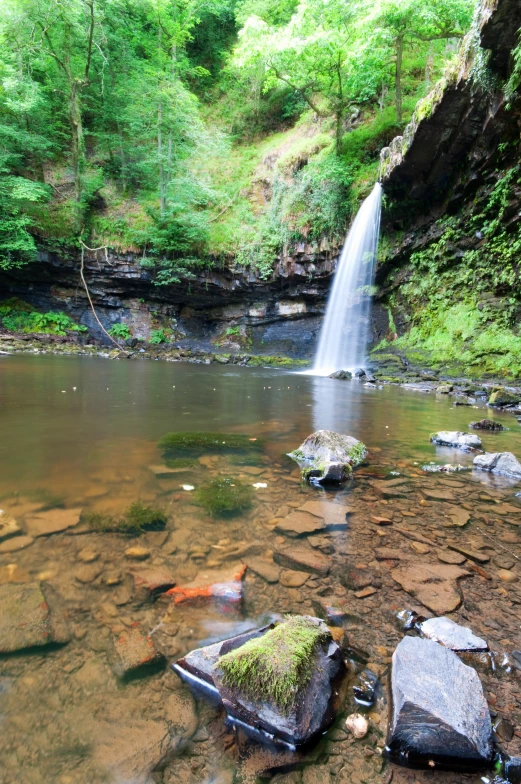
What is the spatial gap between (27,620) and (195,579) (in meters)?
0.67

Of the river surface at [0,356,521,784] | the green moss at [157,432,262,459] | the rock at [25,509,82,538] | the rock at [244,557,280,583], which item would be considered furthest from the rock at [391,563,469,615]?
the green moss at [157,432,262,459]

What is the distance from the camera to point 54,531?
2061 mm

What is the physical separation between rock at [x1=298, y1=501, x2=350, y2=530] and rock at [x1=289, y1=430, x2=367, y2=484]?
397mm

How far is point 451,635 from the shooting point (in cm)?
143

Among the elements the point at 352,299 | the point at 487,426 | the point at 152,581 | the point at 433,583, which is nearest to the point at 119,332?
the point at 352,299

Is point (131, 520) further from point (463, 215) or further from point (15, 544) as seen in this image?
point (463, 215)

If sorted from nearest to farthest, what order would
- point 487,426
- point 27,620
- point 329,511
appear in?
point 27,620, point 329,511, point 487,426

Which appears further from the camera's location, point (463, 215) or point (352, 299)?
point (352, 299)

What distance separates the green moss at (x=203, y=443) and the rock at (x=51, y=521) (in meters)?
1.22

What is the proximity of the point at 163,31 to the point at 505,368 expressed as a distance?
2711 cm

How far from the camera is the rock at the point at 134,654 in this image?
125 centimetres

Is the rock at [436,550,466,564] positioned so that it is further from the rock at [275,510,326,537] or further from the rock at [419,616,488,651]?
the rock at [275,510,326,537]

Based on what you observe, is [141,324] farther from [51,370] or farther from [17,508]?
[17,508]

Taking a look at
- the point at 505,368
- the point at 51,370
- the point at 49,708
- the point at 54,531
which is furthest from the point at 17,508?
the point at 505,368
